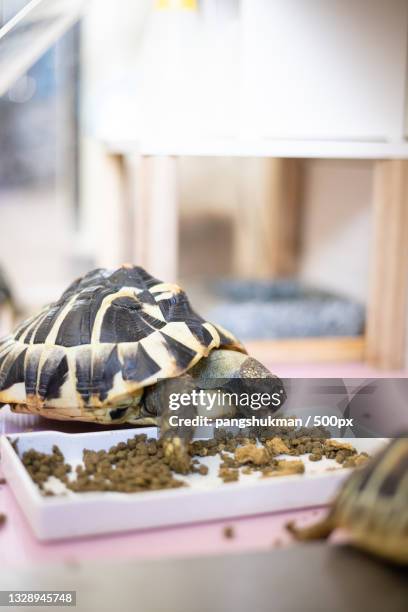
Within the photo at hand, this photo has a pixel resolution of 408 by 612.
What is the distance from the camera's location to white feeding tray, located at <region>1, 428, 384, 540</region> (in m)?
0.82

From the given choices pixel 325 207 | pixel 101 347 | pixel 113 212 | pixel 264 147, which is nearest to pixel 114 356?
pixel 101 347

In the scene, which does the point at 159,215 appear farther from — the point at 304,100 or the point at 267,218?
the point at 267,218

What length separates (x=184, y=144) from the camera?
5.03ft

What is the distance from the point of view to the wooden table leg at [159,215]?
1.57 meters

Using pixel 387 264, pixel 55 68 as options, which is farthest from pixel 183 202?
pixel 387 264

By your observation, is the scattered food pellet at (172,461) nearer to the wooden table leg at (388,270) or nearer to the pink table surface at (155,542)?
the pink table surface at (155,542)

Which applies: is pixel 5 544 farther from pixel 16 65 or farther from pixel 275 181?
pixel 275 181

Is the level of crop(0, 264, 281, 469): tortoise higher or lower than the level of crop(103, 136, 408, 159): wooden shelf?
lower

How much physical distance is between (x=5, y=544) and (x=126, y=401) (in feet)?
1.02

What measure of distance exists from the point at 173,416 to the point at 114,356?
0.43 ft

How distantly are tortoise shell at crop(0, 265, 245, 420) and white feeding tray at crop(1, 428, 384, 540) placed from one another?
0.44 ft

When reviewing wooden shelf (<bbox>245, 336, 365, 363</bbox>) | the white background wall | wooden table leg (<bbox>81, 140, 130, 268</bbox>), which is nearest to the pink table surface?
wooden shelf (<bbox>245, 336, 365, 363</bbox>)

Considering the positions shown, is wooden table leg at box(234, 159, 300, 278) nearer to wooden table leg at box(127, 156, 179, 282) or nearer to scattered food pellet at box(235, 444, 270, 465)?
wooden table leg at box(127, 156, 179, 282)

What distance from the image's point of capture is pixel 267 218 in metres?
2.90
